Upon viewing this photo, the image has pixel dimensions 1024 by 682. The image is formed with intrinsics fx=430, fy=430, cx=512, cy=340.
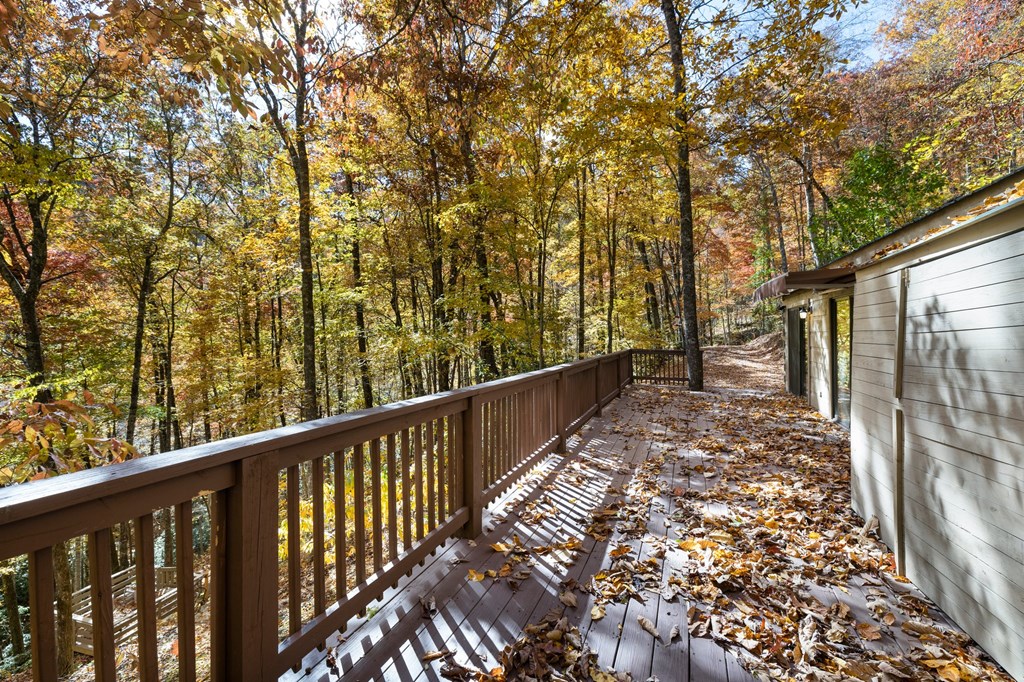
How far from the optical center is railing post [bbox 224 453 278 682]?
1498mm

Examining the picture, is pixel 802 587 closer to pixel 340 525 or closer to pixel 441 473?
pixel 441 473

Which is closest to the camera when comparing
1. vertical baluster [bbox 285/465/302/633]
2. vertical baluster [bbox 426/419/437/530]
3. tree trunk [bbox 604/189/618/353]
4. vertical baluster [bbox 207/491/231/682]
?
vertical baluster [bbox 207/491/231/682]

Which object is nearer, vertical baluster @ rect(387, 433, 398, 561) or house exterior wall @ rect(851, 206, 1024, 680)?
house exterior wall @ rect(851, 206, 1024, 680)

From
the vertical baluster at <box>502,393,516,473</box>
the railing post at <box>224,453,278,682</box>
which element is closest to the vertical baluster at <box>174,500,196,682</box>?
the railing post at <box>224,453,278,682</box>

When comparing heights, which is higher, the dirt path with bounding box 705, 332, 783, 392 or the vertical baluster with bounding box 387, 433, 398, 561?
the vertical baluster with bounding box 387, 433, 398, 561

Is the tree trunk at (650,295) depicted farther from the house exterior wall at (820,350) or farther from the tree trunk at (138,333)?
the tree trunk at (138,333)

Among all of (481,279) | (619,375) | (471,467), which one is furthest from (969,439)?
(481,279)

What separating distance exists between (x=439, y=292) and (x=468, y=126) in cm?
608

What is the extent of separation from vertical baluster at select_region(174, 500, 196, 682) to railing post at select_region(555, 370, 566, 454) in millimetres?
3959

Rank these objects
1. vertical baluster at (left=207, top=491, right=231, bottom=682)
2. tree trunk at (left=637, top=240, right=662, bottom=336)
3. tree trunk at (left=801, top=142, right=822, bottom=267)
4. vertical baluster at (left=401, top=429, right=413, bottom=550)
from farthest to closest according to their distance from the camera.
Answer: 1. tree trunk at (left=637, top=240, right=662, bottom=336)
2. tree trunk at (left=801, top=142, right=822, bottom=267)
3. vertical baluster at (left=401, top=429, right=413, bottom=550)
4. vertical baluster at (left=207, top=491, right=231, bottom=682)

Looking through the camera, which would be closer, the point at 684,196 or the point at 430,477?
the point at 430,477

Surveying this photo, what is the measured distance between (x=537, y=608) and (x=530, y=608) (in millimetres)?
38

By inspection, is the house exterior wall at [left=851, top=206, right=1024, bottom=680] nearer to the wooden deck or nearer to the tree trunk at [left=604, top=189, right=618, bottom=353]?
the wooden deck

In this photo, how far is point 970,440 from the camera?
2.07 m
